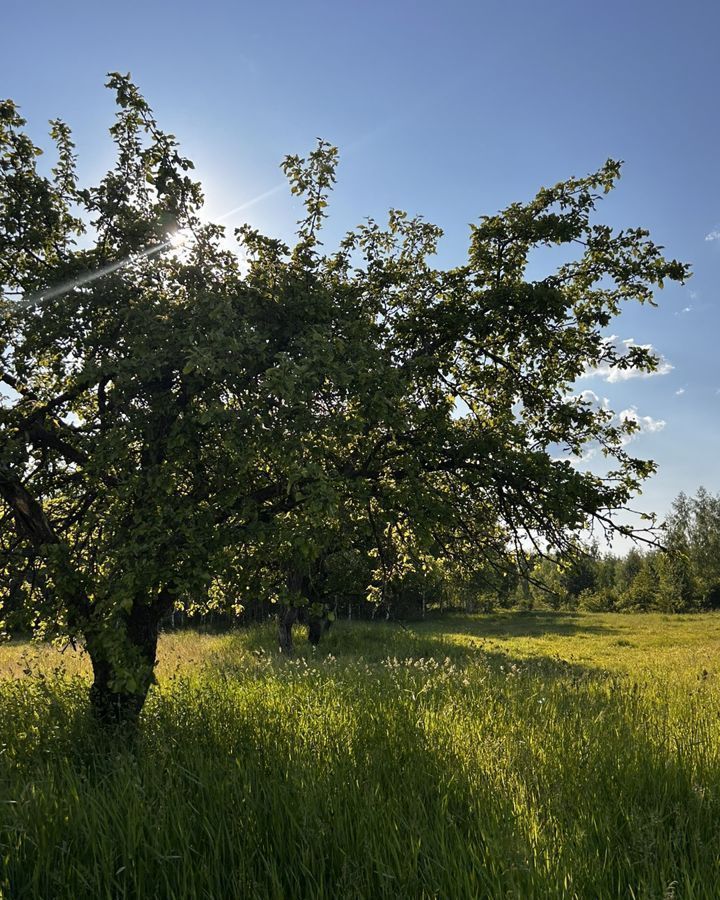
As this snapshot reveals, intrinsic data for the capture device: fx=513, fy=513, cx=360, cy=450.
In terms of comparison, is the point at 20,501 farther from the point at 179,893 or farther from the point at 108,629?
the point at 179,893

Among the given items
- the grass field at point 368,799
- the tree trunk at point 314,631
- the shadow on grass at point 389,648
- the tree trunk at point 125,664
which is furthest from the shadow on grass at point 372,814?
the tree trunk at point 314,631

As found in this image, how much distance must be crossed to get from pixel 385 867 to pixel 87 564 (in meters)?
5.18

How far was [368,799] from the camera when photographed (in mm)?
3912

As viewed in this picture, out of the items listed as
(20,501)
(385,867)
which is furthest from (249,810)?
(20,501)

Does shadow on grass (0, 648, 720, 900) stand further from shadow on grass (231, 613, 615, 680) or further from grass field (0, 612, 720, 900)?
shadow on grass (231, 613, 615, 680)

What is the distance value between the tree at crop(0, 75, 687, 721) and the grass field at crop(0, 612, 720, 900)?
0.99 m

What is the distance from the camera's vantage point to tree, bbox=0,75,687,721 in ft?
19.3

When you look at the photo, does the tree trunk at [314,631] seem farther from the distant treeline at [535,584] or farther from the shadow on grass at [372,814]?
the shadow on grass at [372,814]

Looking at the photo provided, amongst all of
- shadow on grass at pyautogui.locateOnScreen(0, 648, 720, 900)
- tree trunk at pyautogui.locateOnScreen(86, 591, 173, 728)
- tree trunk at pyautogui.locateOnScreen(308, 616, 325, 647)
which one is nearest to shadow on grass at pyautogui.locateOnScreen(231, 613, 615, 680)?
tree trunk at pyautogui.locateOnScreen(308, 616, 325, 647)

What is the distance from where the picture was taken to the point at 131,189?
7.75m

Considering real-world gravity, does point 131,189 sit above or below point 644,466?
above

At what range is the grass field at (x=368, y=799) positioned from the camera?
3.13 m

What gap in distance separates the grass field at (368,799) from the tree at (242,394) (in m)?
0.99

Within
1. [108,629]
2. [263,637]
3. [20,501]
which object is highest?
[20,501]
